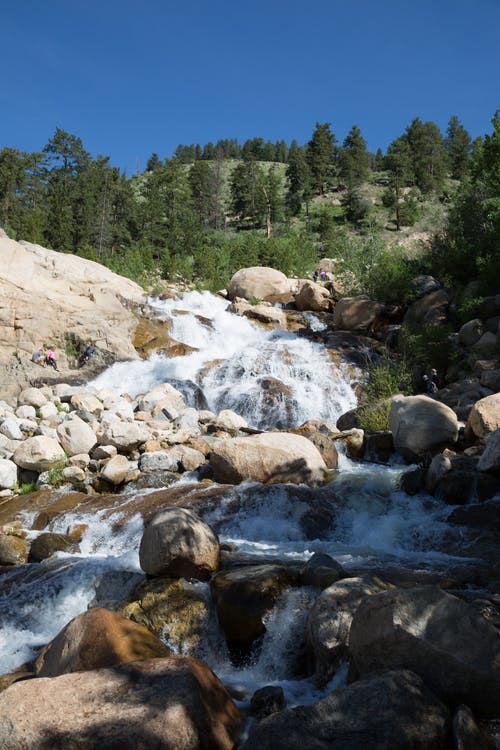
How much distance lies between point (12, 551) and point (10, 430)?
4.22m

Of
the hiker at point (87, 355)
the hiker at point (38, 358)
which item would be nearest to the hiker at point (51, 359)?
the hiker at point (38, 358)

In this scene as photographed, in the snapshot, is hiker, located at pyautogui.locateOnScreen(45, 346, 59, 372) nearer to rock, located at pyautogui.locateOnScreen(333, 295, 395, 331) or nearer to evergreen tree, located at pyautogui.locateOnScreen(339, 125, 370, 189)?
rock, located at pyautogui.locateOnScreen(333, 295, 395, 331)

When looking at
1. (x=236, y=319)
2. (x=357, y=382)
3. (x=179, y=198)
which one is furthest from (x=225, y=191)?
(x=357, y=382)

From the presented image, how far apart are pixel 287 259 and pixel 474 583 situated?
82.1 feet

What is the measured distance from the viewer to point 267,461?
30.2 feet

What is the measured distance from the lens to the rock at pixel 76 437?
1076cm

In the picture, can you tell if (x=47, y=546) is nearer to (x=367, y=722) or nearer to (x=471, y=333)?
(x=367, y=722)

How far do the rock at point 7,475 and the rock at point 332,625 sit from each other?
7.24 metres

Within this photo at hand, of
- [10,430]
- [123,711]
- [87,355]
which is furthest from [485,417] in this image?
[87,355]

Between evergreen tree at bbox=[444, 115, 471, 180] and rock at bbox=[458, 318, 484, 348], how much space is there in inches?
1932

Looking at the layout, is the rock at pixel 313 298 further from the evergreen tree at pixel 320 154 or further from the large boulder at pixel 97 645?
the evergreen tree at pixel 320 154

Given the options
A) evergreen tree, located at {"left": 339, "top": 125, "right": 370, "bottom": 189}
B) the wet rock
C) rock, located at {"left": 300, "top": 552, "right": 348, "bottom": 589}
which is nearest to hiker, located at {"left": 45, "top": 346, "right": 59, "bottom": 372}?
the wet rock

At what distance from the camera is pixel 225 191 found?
65625 mm

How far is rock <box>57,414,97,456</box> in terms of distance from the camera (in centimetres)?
1076
